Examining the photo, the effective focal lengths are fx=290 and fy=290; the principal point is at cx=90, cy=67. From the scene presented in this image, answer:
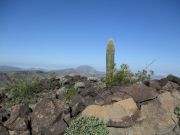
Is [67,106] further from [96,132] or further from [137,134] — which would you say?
[137,134]

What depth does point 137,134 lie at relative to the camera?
795cm

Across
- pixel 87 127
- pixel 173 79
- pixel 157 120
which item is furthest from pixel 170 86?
pixel 87 127

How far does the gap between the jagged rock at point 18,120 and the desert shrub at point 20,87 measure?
14.0 feet

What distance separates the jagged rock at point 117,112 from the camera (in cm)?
828

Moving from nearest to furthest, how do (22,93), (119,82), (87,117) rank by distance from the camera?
(87,117), (119,82), (22,93)

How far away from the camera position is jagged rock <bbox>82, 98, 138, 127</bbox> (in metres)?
8.28

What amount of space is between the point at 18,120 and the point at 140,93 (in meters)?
4.06

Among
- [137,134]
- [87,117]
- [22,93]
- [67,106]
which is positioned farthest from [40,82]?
[137,134]

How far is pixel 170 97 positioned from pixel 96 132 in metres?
2.98

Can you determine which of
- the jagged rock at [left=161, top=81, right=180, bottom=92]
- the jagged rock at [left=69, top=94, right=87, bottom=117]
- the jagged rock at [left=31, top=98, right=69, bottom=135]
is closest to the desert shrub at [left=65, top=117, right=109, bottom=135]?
the jagged rock at [left=31, top=98, right=69, bottom=135]

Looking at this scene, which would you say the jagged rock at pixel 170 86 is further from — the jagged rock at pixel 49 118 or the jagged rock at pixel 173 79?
the jagged rock at pixel 49 118

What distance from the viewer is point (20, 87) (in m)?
14.9

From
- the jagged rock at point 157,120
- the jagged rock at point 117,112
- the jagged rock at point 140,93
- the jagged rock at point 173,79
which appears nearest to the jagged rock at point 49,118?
the jagged rock at point 117,112

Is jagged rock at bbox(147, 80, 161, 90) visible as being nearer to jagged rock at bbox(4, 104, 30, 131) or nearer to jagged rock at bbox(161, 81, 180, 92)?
jagged rock at bbox(161, 81, 180, 92)
